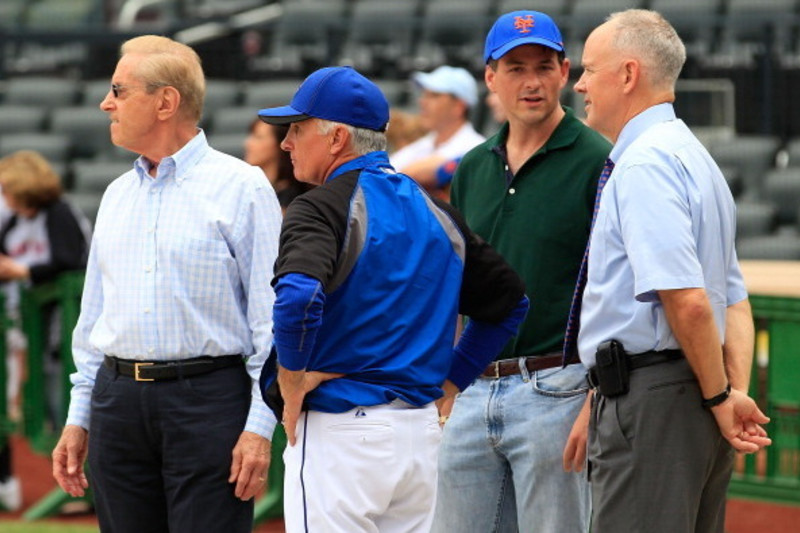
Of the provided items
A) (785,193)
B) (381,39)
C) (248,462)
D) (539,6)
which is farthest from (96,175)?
(248,462)

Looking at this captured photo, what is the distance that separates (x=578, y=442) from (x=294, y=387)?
86 cm

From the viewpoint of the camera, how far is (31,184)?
321 inches

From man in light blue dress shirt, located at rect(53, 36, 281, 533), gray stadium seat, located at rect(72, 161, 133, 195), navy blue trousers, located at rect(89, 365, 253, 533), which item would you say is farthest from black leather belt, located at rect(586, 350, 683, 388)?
gray stadium seat, located at rect(72, 161, 133, 195)

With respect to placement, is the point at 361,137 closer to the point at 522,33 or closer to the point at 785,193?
the point at 522,33

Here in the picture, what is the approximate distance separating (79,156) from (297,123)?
35.4 feet

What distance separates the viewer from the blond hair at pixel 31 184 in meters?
8.13

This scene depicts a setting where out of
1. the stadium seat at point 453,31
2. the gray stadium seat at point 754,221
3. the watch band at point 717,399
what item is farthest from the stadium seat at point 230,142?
the watch band at point 717,399

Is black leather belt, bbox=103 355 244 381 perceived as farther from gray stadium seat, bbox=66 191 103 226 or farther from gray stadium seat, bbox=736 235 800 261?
gray stadium seat, bbox=66 191 103 226

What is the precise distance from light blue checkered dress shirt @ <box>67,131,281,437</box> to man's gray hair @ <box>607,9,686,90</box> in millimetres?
1038

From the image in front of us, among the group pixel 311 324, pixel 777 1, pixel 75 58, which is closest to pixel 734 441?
pixel 311 324

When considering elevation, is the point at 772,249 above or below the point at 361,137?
below

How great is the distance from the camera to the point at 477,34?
45.4ft

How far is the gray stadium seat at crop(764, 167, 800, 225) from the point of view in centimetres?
1080

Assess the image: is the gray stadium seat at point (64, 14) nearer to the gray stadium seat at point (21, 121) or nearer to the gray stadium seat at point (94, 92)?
the gray stadium seat at point (94, 92)
